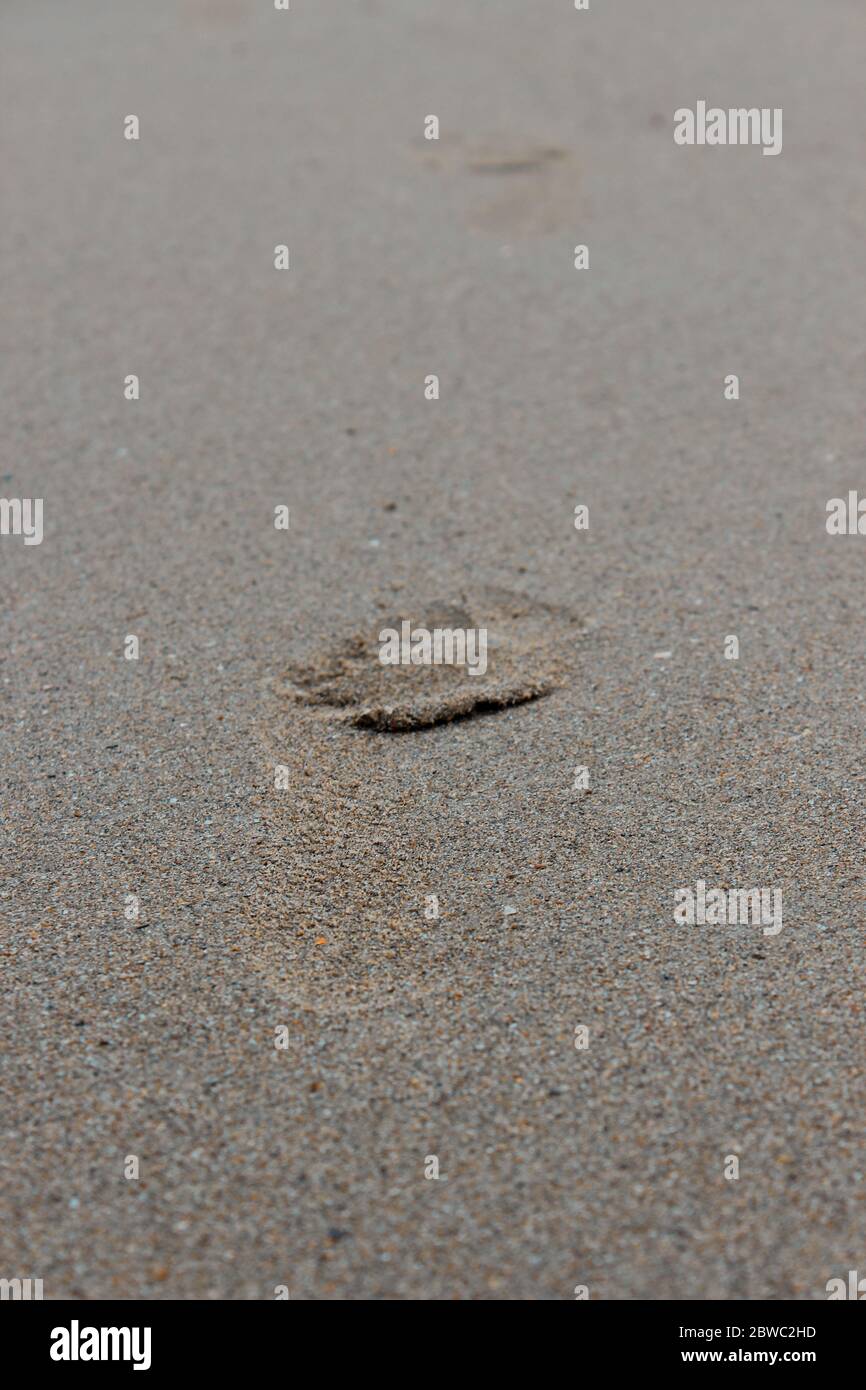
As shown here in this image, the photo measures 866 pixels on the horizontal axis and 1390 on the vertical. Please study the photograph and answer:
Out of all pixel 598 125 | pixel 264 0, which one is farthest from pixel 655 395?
pixel 264 0

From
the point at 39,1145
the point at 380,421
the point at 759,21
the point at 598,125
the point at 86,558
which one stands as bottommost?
the point at 39,1145

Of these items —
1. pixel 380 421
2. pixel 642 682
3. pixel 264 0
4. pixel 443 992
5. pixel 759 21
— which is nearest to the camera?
pixel 443 992

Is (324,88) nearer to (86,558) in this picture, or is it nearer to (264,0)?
(264,0)

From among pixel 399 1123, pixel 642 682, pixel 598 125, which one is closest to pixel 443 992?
pixel 399 1123

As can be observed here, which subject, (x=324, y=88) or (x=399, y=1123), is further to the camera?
(x=324, y=88)

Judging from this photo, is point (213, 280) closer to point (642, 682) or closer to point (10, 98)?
point (10, 98)

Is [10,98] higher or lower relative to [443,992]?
Result: higher
